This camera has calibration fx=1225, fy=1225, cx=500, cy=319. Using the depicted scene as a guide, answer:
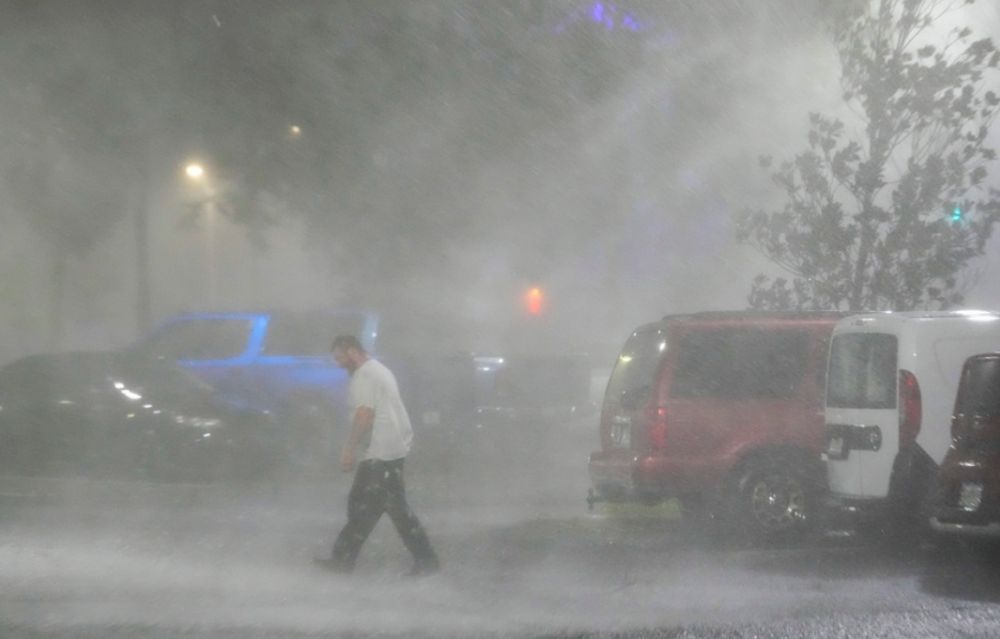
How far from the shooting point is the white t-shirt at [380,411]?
23.4 feet

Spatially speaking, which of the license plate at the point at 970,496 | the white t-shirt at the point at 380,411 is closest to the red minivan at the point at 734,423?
the license plate at the point at 970,496

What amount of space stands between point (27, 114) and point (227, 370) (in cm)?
611

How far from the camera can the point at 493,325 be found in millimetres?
19484

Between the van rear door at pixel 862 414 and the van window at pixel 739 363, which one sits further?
the van window at pixel 739 363

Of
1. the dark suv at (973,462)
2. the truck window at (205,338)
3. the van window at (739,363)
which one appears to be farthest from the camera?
the truck window at (205,338)

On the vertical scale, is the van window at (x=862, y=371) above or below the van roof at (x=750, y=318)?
below

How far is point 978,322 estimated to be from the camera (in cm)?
800

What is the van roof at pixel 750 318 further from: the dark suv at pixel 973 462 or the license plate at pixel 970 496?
the license plate at pixel 970 496

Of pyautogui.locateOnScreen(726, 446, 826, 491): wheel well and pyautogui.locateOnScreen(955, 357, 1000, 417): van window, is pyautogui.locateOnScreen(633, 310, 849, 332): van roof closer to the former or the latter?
pyautogui.locateOnScreen(726, 446, 826, 491): wheel well

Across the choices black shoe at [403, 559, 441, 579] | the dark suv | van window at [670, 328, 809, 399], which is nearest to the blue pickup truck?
van window at [670, 328, 809, 399]

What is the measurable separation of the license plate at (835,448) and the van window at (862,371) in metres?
0.23

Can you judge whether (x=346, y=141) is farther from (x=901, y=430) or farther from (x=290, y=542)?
(x=901, y=430)

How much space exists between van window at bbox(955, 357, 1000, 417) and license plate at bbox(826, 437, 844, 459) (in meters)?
1.27

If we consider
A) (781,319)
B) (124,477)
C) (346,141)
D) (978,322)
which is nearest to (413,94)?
(346,141)
